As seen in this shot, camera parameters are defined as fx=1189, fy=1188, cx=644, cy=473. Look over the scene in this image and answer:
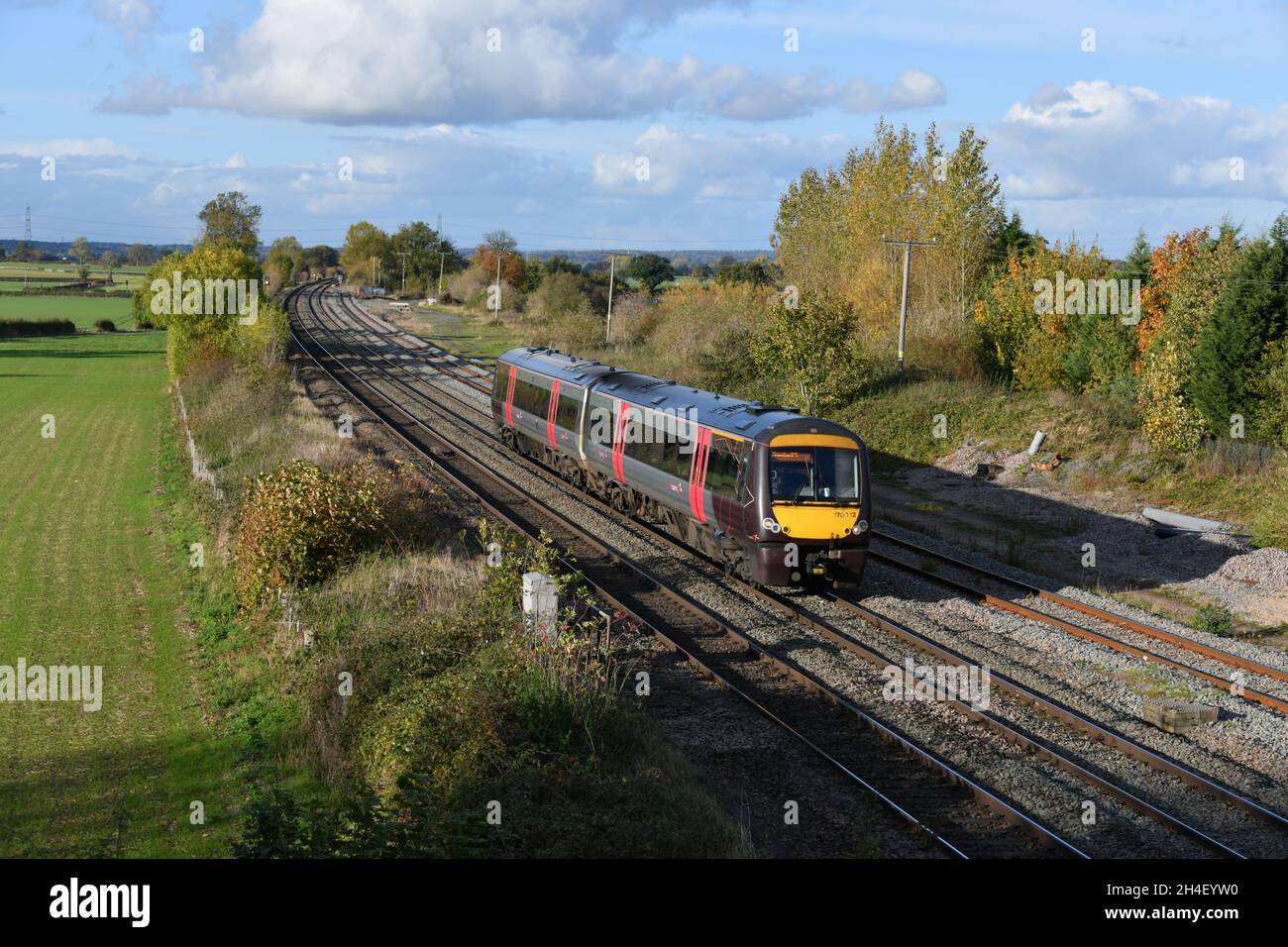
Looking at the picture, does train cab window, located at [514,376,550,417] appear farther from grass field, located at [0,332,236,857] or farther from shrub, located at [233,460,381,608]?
shrub, located at [233,460,381,608]

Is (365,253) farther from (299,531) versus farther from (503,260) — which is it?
(299,531)

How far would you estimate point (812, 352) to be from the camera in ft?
118

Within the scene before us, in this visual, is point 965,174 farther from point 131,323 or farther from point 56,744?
point 131,323

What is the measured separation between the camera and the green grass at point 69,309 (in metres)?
96.0

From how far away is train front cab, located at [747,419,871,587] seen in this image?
18.2 meters

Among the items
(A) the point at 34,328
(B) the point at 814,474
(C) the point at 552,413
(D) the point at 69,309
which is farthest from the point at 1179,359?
(D) the point at 69,309

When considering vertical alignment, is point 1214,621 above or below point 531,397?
below

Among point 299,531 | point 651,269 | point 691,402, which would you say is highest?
point 651,269

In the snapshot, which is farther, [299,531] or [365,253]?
[365,253]

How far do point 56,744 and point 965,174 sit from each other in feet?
136

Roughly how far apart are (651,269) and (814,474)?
432ft

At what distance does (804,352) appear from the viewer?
118 feet
